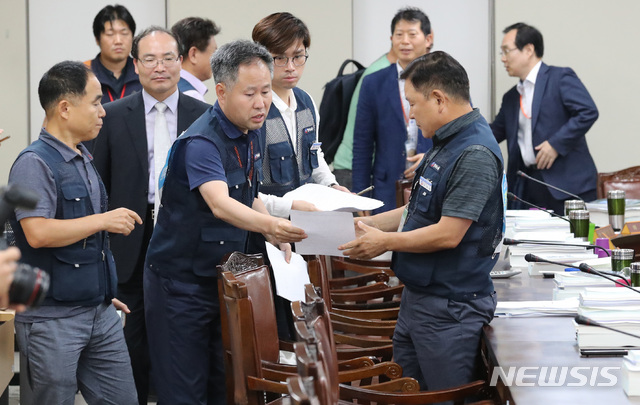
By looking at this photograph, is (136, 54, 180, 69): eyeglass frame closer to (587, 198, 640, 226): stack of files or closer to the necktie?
the necktie

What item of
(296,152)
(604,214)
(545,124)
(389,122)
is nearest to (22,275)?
(296,152)

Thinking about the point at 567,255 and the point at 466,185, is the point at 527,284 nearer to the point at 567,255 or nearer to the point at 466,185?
the point at 567,255

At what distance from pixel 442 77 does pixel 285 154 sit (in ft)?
2.96

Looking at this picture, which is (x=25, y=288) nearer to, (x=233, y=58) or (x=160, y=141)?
(x=233, y=58)

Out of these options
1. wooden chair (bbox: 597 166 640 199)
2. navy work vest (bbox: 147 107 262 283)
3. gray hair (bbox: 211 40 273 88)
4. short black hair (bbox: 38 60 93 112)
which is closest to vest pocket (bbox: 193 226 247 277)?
navy work vest (bbox: 147 107 262 283)

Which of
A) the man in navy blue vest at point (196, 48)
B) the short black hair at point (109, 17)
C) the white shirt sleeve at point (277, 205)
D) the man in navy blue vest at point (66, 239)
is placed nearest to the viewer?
the man in navy blue vest at point (66, 239)

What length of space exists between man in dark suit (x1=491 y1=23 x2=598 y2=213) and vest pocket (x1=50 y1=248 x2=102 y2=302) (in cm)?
322

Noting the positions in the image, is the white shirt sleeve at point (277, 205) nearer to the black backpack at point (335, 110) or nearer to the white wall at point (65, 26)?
the black backpack at point (335, 110)

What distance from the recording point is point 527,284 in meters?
3.33

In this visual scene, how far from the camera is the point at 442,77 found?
2.81 meters

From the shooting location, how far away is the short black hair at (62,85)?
A: 2.96m

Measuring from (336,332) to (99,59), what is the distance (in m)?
2.44

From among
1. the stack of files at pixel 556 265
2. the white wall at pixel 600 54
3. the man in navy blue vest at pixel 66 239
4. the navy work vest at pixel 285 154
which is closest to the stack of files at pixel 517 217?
the stack of files at pixel 556 265

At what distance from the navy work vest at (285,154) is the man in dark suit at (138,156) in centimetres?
46
